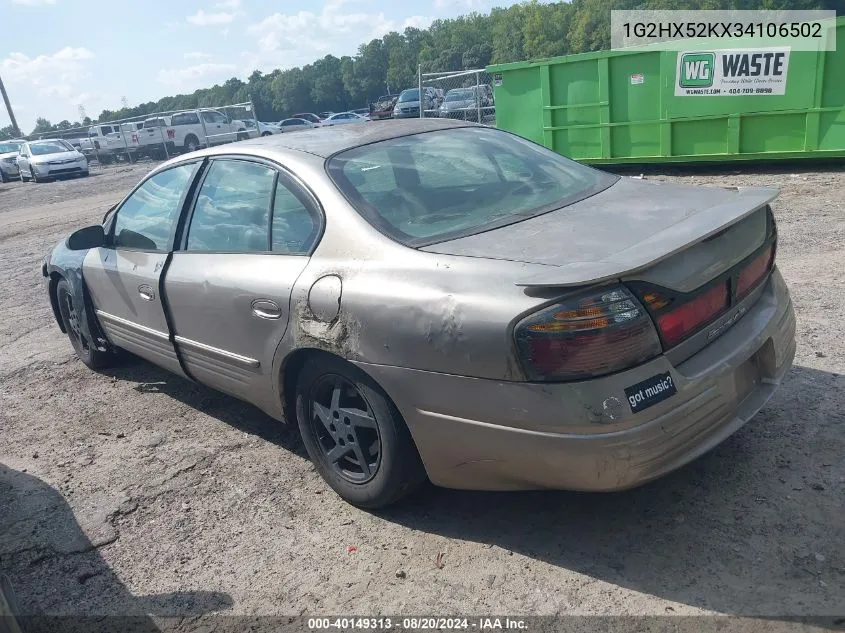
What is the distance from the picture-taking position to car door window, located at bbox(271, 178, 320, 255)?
315 centimetres

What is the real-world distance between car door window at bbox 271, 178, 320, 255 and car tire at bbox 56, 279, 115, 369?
2.41 m

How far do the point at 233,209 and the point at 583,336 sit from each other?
82.6 inches

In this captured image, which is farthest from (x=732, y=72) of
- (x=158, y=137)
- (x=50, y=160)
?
(x=158, y=137)

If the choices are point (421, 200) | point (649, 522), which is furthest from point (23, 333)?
point (649, 522)

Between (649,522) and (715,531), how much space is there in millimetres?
243

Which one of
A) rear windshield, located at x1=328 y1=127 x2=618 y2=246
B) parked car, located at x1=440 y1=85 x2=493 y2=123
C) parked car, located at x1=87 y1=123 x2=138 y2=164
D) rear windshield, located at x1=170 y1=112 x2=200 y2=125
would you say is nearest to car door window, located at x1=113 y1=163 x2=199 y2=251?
rear windshield, located at x1=328 y1=127 x2=618 y2=246

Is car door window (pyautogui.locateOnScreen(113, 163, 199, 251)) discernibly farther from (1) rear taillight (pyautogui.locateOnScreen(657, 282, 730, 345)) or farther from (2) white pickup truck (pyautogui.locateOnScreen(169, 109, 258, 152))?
(2) white pickup truck (pyautogui.locateOnScreen(169, 109, 258, 152))

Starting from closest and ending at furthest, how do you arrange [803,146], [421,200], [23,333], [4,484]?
[421,200] → [4,484] → [23,333] → [803,146]

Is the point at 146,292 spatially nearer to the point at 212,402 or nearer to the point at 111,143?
the point at 212,402

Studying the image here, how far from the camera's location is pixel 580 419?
2.31 metres

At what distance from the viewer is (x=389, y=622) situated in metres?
2.49

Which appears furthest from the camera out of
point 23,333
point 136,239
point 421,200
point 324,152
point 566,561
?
point 23,333

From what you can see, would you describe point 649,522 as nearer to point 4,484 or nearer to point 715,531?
point 715,531

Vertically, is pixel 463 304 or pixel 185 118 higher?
pixel 463 304
